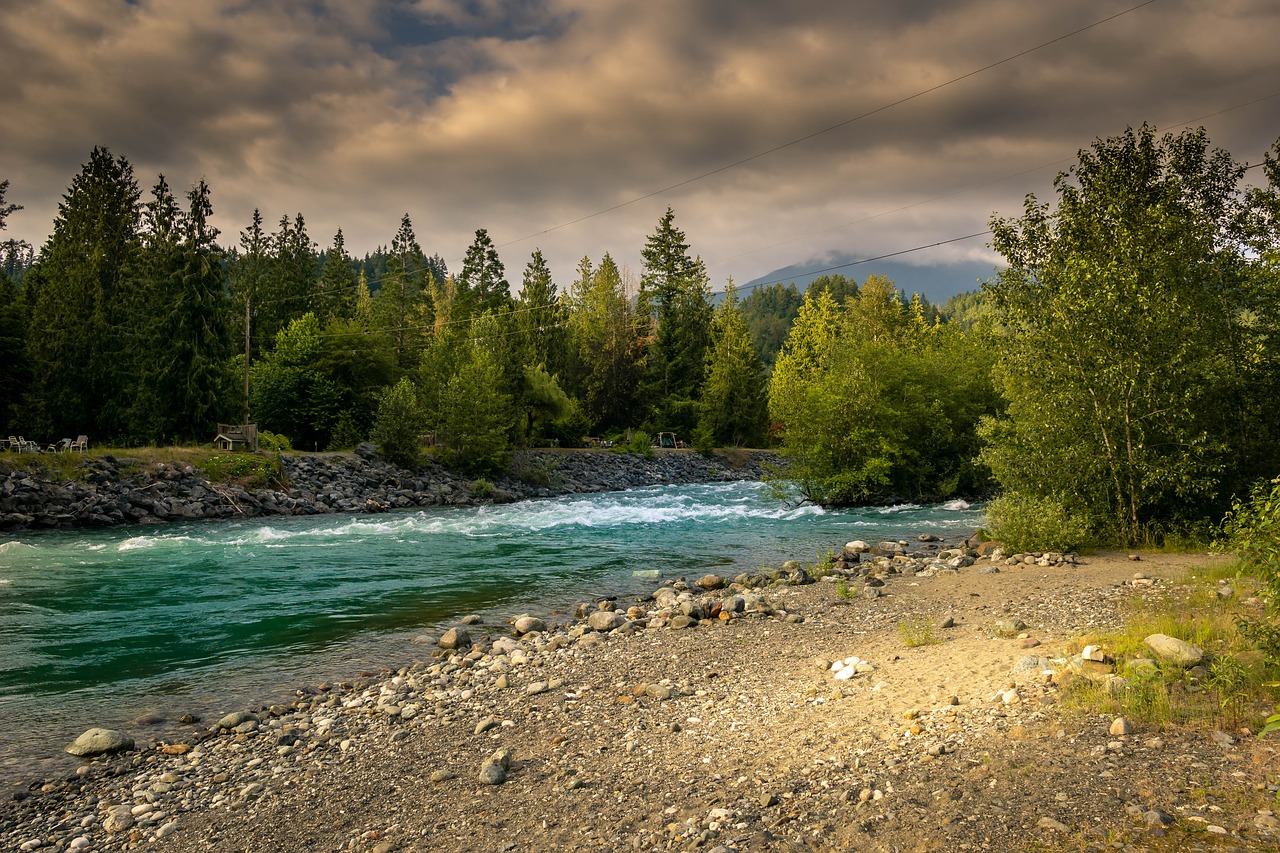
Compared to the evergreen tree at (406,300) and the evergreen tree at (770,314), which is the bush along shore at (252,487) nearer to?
the evergreen tree at (406,300)

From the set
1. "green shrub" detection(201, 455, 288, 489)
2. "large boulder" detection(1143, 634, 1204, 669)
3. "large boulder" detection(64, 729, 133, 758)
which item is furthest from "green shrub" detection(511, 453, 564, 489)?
"large boulder" detection(1143, 634, 1204, 669)

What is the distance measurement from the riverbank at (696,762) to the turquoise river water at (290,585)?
177 centimetres

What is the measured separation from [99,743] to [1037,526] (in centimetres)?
1650

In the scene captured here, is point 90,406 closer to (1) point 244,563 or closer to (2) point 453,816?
(1) point 244,563

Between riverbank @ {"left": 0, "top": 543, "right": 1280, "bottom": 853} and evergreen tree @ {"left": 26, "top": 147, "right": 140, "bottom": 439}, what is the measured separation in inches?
1546

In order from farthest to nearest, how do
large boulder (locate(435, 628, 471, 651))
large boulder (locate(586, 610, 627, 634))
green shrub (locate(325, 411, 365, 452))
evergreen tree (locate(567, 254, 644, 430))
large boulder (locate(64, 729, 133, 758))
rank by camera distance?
evergreen tree (locate(567, 254, 644, 430))
green shrub (locate(325, 411, 365, 452))
large boulder (locate(586, 610, 627, 634))
large boulder (locate(435, 628, 471, 651))
large boulder (locate(64, 729, 133, 758))

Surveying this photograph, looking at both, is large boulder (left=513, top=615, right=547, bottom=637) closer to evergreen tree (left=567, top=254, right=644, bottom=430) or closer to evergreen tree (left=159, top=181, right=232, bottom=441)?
evergreen tree (left=159, top=181, right=232, bottom=441)

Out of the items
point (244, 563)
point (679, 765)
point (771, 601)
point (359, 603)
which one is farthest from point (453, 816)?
point (244, 563)

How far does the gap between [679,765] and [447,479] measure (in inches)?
1442

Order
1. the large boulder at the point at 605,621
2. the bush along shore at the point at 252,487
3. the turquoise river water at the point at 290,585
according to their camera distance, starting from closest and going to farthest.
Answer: the turquoise river water at the point at 290,585 → the large boulder at the point at 605,621 → the bush along shore at the point at 252,487

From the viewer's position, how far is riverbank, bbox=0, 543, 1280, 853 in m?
4.48

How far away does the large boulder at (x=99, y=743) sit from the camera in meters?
7.29


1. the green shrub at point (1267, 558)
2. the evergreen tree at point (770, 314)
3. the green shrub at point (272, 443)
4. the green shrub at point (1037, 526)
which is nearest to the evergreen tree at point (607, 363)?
the green shrub at point (272, 443)

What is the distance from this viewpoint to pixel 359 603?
14.4m
